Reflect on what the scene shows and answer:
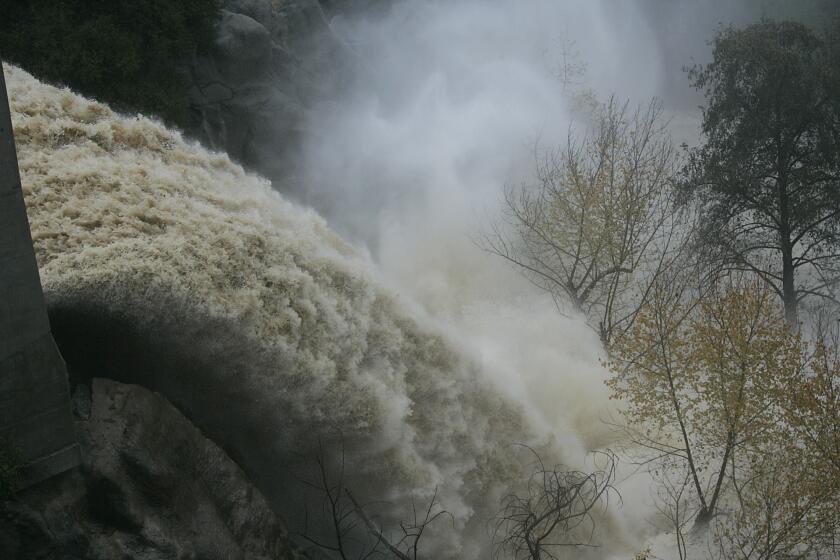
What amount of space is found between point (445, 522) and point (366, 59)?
15.9m

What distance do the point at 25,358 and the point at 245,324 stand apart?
6.88 feet

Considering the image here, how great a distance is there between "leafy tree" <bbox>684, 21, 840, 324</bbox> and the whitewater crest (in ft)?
32.7

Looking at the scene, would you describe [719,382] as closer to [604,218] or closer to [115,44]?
[604,218]

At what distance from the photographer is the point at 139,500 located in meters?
6.57

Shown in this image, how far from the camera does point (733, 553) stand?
8.63 meters

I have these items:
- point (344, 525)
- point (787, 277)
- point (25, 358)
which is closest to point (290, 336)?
point (344, 525)

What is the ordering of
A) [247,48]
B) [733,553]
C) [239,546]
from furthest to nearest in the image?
1. [247,48]
2. [733,553]
3. [239,546]

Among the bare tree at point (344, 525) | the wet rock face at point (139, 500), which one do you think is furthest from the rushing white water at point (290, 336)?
the wet rock face at point (139, 500)

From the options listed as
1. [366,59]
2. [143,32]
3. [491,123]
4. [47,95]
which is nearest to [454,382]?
[47,95]

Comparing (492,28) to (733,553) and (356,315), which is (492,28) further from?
(733,553)

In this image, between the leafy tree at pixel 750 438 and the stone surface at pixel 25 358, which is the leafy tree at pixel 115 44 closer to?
the stone surface at pixel 25 358

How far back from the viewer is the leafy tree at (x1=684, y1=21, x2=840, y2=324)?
17.1 metres

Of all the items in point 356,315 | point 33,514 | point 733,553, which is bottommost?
point 33,514

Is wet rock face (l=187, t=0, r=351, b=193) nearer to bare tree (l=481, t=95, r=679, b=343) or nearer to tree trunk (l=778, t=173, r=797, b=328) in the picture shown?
bare tree (l=481, t=95, r=679, b=343)
